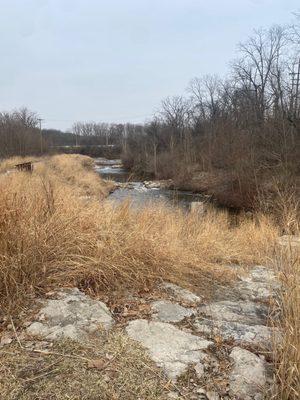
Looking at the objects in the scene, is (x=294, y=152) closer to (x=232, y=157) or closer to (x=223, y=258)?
(x=232, y=157)

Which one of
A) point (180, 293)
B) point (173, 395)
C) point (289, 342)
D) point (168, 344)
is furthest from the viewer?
point (180, 293)

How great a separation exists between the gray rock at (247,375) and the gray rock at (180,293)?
0.87m

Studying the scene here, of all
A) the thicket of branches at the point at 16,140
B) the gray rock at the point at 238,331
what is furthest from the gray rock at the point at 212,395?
the thicket of branches at the point at 16,140

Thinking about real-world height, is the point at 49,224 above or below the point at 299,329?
above

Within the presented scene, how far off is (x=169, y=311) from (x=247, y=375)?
0.91m

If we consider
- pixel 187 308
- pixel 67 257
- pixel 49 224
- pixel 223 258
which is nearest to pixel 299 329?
pixel 187 308

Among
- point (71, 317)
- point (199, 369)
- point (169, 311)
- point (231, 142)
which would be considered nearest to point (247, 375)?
point (199, 369)

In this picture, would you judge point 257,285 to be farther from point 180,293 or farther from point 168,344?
point 168,344

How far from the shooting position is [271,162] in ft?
74.5

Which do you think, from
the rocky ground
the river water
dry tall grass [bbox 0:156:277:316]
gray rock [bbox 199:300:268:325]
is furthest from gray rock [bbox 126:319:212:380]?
the river water

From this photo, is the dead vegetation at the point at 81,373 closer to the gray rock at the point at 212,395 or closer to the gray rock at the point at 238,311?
the gray rock at the point at 212,395

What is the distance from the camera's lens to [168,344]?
2.49 meters

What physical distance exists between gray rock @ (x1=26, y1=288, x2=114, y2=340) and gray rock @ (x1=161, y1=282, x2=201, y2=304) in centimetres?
72

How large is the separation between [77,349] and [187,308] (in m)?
1.09
